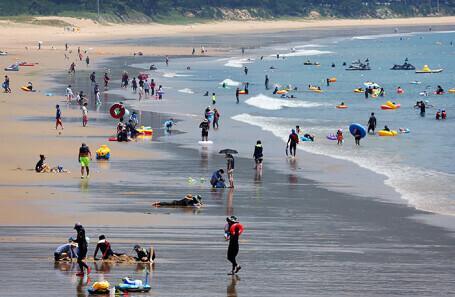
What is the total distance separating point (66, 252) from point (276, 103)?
51755 millimetres

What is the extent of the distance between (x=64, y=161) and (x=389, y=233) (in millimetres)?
17624

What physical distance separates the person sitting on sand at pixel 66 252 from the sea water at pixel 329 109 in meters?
14.0

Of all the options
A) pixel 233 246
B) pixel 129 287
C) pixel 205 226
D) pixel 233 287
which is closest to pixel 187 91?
pixel 205 226

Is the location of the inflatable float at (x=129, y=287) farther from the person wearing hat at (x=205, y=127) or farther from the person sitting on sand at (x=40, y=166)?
the person wearing hat at (x=205, y=127)

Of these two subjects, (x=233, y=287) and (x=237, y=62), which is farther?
(x=237, y=62)

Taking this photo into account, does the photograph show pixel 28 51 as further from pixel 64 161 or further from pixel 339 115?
pixel 64 161

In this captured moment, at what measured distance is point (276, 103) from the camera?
71.3 m

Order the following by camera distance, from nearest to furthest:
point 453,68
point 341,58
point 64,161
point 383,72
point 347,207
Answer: point 347,207 → point 64,161 → point 383,72 → point 453,68 → point 341,58

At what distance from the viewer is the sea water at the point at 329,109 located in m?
38.7

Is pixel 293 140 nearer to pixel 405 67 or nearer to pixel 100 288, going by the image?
pixel 100 288

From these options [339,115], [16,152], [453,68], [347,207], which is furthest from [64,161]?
[453,68]

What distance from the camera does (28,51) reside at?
11812cm

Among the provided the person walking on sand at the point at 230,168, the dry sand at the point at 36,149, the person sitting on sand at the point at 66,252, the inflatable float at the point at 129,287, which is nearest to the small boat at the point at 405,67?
the dry sand at the point at 36,149

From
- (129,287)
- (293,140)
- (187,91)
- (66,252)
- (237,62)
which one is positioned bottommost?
(129,287)
